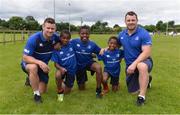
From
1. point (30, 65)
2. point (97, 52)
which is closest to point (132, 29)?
point (97, 52)

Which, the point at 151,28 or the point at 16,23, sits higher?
the point at 16,23

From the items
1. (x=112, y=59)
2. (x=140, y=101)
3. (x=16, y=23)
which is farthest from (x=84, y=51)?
(x=16, y=23)

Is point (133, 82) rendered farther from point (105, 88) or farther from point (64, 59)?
point (64, 59)

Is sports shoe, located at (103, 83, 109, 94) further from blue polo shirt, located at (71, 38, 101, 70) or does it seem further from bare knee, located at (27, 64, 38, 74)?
bare knee, located at (27, 64, 38, 74)

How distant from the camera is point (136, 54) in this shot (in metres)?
7.70

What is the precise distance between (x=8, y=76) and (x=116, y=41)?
4.09 metres

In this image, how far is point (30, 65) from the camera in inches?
283

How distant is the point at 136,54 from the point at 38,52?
6.39 feet

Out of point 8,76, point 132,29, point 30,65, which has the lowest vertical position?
point 8,76

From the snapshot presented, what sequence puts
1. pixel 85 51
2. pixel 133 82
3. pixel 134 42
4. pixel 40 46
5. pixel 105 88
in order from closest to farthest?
pixel 40 46 → pixel 134 42 → pixel 133 82 → pixel 85 51 → pixel 105 88

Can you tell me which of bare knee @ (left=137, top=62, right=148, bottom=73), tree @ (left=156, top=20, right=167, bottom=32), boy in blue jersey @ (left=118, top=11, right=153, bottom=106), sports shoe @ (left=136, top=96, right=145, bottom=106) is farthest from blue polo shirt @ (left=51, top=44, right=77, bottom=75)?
tree @ (left=156, top=20, right=167, bottom=32)

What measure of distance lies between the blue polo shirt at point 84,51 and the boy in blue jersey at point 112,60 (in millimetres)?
247

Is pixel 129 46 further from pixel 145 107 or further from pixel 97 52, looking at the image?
pixel 145 107

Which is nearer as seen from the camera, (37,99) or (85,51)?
(37,99)
